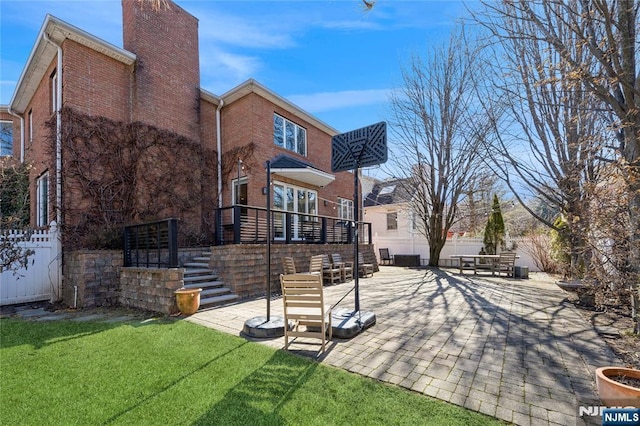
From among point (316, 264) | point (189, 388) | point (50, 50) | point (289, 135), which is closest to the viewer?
point (189, 388)

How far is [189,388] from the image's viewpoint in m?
3.22

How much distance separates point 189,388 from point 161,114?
34.5 ft

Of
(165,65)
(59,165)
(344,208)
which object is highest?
(165,65)

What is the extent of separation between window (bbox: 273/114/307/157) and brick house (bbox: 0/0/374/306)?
0.05 metres

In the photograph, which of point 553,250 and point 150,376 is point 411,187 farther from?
point 150,376

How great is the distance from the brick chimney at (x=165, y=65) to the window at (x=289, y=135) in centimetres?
331

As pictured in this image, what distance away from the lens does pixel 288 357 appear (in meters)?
4.02

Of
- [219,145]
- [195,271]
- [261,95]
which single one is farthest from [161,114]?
[195,271]

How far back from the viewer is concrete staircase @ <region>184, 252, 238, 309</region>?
287 inches

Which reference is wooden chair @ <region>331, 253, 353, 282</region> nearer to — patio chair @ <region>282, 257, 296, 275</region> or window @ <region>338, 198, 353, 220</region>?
patio chair @ <region>282, 257, 296, 275</region>

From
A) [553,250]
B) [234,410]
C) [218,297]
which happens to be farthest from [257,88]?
[553,250]

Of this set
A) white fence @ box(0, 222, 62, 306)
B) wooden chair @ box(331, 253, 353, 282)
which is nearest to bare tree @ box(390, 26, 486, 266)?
wooden chair @ box(331, 253, 353, 282)

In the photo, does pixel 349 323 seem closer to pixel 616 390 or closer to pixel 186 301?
pixel 616 390

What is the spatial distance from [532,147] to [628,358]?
233 inches
